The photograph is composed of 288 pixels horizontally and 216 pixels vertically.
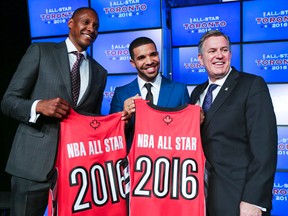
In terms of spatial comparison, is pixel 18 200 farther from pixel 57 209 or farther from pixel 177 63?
pixel 177 63

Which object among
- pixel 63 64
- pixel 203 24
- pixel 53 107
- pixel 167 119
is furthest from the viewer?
pixel 203 24

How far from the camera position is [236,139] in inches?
66.9

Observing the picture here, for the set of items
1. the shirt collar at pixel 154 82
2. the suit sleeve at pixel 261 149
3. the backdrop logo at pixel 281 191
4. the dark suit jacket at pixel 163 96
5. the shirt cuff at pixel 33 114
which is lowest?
the backdrop logo at pixel 281 191

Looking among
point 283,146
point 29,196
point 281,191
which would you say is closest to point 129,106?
point 29,196

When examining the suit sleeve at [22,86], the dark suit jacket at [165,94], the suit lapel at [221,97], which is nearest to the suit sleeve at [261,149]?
the suit lapel at [221,97]

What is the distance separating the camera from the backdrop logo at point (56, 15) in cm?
381

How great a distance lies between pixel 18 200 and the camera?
1.91m

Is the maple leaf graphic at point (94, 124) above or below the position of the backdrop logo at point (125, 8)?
below

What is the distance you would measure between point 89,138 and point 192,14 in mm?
2119

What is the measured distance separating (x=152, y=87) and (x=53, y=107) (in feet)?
2.23

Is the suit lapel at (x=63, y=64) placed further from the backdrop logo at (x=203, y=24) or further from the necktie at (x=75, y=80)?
the backdrop logo at (x=203, y=24)

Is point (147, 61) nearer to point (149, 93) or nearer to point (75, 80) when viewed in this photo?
point (149, 93)

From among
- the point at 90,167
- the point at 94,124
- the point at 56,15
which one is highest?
the point at 56,15

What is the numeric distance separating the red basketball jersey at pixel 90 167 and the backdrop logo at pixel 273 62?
1934 mm
